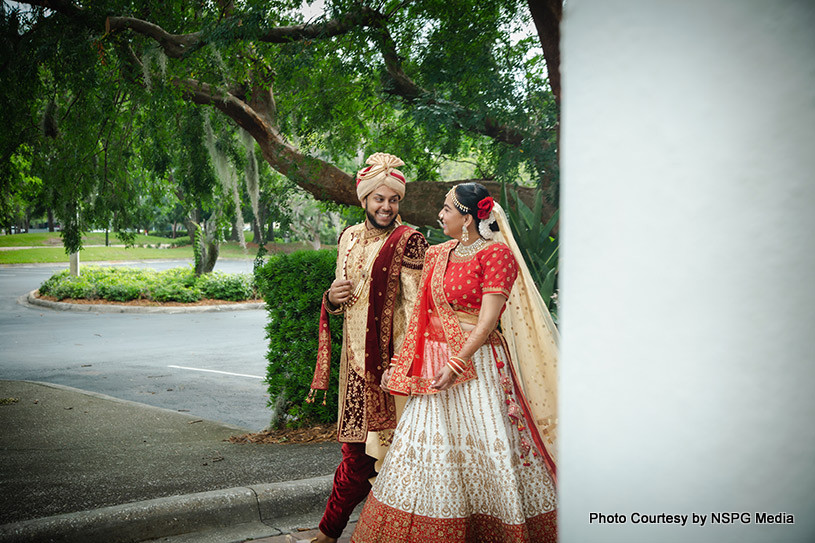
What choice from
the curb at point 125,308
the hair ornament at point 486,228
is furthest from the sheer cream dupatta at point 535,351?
the curb at point 125,308

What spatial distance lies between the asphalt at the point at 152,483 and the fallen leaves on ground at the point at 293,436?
5.4 inches

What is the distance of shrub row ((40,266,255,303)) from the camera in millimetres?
16297

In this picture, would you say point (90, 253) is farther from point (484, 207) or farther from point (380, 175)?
point (484, 207)

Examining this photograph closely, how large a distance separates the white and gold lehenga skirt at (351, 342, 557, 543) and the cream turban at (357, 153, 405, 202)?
102 centimetres

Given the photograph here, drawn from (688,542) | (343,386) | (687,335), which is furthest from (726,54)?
(343,386)

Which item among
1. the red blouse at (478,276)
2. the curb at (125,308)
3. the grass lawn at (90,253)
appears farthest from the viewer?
the grass lawn at (90,253)

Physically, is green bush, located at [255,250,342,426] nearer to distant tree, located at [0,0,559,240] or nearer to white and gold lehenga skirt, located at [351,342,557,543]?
distant tree, located at [0,0,559,240]

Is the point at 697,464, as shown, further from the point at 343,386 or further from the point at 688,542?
the point at 343,386

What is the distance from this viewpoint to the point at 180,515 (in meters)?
3.57

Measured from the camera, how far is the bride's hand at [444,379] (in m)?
2.83

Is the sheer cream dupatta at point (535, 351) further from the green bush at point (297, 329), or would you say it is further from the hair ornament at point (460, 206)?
the green bush at point (297, 329)

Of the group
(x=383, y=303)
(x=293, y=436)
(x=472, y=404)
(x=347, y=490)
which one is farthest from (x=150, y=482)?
(x=472, y=404)

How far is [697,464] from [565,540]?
397 mm

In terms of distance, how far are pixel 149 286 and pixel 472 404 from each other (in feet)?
50.7
